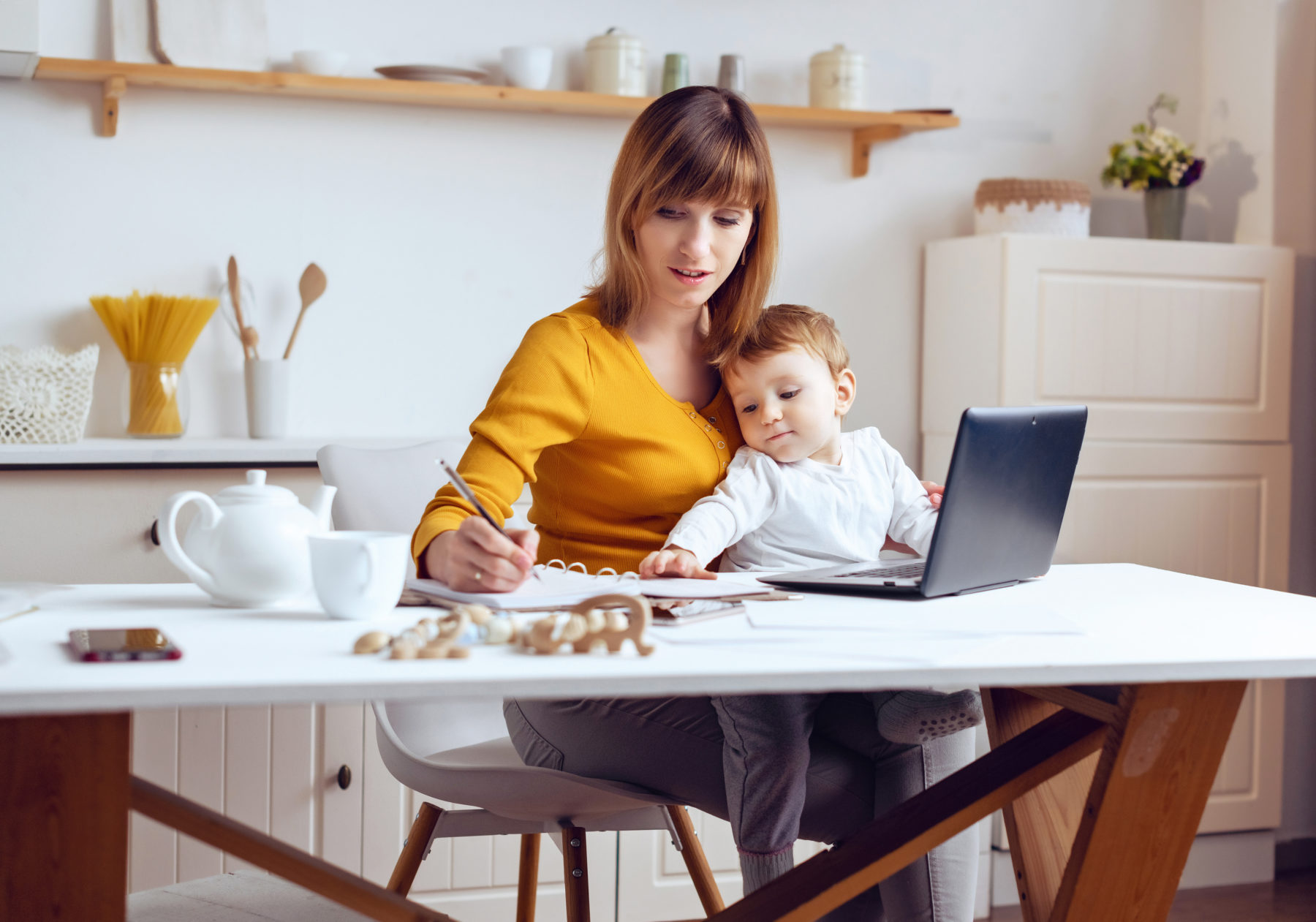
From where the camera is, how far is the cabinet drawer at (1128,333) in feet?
9.23

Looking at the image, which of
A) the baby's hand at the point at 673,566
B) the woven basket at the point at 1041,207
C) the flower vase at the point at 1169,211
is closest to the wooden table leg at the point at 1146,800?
the baby's hand at the point at 673,566

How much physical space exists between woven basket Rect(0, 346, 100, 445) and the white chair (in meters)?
0.94

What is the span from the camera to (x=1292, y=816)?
311 centimetres

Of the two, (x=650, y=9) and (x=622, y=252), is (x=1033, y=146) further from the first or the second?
(x=622, y=252)

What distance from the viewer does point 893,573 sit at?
1307 millimetres

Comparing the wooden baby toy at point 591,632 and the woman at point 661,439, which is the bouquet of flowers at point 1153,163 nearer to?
the woman at point 661,439

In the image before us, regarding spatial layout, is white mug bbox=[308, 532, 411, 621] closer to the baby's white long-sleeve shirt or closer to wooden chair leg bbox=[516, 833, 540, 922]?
the baby's white long-sleeve shirt

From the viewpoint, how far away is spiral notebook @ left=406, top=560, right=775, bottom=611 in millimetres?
1112

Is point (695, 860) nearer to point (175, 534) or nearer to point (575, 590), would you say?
point (575, 590)

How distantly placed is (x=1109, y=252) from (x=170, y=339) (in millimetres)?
2056

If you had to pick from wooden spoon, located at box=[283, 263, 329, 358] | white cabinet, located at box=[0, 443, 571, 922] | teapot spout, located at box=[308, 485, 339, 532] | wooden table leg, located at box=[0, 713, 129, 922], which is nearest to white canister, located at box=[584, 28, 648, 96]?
wooden spoon, located at box=[283, 263, 329, 358]

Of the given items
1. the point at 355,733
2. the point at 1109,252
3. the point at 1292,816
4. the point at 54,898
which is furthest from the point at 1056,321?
the point at 54,898

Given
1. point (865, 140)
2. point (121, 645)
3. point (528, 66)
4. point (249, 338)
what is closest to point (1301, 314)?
point (865, 140)

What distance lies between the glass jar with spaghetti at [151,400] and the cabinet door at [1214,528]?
68.5 inches
